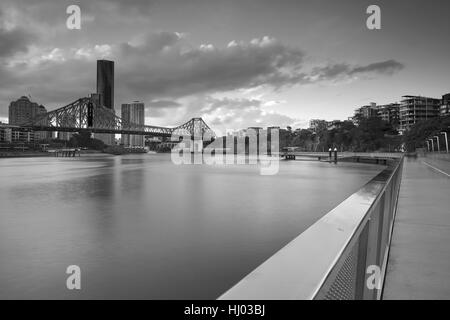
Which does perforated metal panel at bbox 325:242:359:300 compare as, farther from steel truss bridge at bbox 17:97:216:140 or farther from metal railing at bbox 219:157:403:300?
steel truss bridge at bbox 17:97:216:140

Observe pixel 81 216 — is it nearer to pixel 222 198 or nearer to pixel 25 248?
pixel 25 248

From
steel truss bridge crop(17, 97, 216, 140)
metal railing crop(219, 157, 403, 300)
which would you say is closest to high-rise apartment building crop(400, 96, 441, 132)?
steel truss bridge crop(17, 97, 216, 140)

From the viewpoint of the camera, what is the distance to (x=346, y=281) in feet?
6.73

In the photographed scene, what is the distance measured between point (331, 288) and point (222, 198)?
15198 millimetres

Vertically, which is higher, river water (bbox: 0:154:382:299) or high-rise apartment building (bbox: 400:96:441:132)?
high-rise apartment building (bbox: 400:96:441:132)

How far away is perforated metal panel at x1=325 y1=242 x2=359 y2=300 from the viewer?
1802mm

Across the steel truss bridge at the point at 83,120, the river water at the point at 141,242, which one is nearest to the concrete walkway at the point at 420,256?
the river water at the point at 141,242

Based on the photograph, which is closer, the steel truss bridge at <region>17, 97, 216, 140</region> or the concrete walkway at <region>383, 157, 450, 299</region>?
the concrete walkway at <region>383, 157, 450, 299</region>

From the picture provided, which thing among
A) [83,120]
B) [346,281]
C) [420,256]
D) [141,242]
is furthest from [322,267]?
[83,120]

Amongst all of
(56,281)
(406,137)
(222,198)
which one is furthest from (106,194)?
(406,137)

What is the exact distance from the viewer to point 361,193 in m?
4.84

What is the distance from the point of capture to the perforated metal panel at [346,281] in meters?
1.80

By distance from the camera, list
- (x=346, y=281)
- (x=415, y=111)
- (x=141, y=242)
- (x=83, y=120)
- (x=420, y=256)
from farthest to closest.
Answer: (x=415, y=111) < (x=83, y=120) < (x=141, y=242) < (x=420, y=256) < (x=346, y=281)

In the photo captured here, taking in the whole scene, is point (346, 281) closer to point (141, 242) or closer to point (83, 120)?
point (141, 242)
